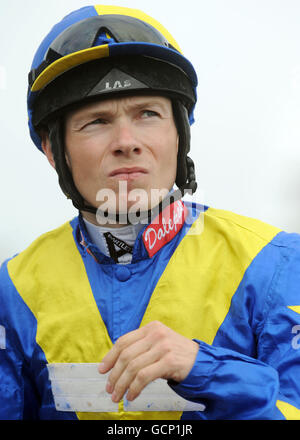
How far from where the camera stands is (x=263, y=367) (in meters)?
1.20

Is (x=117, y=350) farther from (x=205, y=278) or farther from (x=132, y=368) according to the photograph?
(x=205, y=278)

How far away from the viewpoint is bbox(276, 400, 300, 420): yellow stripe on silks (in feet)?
3.93

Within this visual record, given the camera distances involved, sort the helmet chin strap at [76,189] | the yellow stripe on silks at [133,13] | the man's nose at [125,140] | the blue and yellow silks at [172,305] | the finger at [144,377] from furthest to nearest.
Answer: the yellow stripe on silks at [133,13] → the helmet chin strap at [76,189] → the man's nose at [125,140] → the blue and yellow silks at [172,305] → the finger at [144,377]

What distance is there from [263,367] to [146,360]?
0.31 meters

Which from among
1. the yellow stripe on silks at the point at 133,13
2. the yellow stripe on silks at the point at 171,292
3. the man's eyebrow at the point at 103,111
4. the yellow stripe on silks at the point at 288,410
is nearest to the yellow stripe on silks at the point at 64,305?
the yellow stripe on silks at the point at 171,292

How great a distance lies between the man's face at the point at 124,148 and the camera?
145 cm

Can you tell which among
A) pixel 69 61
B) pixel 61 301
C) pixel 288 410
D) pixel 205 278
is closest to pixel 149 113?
pixel 69 61

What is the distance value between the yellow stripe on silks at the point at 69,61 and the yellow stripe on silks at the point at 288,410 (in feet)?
3.46

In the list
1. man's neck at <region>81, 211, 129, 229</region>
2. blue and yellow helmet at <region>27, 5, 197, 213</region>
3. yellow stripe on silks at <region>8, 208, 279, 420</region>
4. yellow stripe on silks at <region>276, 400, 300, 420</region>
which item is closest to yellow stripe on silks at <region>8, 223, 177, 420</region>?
yellow stripe on silks at <region>8, 208, 279, 420</region>

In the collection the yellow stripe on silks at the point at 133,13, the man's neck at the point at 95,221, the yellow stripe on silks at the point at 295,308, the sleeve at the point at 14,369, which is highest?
the yellow stripe on silks at the point at 133,13

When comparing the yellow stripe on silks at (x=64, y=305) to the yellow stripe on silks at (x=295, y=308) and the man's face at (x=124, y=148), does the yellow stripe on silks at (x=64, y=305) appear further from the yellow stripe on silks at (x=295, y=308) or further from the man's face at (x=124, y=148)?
the yellow stripe on silks at (x=295, y=308)

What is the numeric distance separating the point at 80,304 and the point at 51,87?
675mm

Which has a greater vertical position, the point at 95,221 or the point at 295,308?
the point at 95,221
